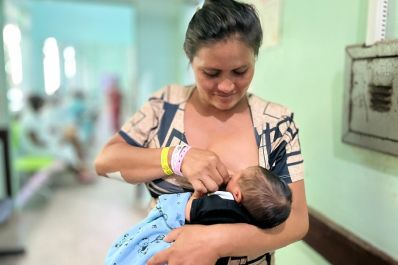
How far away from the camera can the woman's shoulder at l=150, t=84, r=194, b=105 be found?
1.10 m

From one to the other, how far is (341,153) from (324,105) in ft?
0.60

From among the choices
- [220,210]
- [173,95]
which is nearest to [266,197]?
[220,210]

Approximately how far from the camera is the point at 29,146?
4836 mm

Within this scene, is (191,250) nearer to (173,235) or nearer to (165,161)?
(173,235)

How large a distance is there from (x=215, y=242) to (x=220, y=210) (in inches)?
2.8

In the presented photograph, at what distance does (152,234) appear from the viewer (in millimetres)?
940

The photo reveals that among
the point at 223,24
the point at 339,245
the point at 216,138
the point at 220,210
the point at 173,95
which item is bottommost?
the point at 339,245

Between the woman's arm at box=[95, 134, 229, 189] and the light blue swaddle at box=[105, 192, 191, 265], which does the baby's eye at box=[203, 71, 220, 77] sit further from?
the light blue swaddle at box=[105, 192, 191, 265]

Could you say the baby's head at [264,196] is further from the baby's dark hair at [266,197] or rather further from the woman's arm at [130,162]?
the woman's arm at [130,162]

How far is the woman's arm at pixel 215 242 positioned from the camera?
83 centimetres

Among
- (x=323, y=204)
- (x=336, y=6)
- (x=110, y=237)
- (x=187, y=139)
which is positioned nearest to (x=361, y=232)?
(x=323, y=204)

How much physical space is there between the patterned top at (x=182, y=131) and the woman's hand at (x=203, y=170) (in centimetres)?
10

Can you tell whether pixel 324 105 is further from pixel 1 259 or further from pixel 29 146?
pixel 29 146

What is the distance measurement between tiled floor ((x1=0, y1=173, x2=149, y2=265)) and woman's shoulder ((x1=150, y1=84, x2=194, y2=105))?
6.93ft
